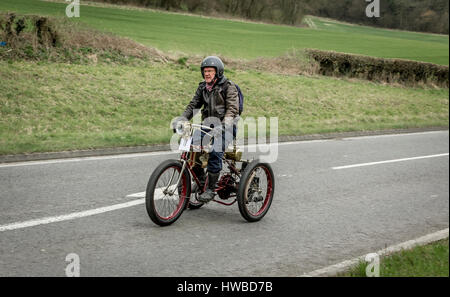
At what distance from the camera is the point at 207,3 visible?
34.9 m

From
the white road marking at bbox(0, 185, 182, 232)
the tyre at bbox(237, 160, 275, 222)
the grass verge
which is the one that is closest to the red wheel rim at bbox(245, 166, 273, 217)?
the tyre at bbox(237, 160, 275, 222)

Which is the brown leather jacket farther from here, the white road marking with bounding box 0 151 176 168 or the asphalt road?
the white road marking with bounding box 0 151 176 168

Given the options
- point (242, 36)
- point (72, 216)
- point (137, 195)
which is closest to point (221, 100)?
point (137, 195)

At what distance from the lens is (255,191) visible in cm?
698

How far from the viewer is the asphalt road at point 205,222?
530 cm

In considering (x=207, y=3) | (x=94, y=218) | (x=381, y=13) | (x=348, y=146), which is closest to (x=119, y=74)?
(x=348, y=146)

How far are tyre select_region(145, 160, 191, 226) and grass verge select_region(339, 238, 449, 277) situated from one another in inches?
91.4

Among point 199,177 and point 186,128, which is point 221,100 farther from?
point 199,177

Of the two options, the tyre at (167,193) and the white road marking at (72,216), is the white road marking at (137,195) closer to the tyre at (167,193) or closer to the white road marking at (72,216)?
the white road marking at (72,216)

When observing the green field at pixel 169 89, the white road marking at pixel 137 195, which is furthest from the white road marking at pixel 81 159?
the white road marking at pixel 137 195

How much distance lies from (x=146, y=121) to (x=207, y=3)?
21262 millimetres

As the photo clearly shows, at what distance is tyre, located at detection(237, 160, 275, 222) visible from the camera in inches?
264

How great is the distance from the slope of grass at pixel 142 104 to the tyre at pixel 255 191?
5.35 m
